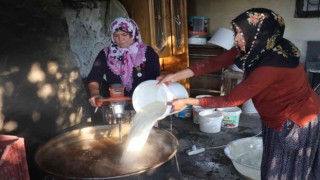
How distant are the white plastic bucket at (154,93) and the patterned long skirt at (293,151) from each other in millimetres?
679

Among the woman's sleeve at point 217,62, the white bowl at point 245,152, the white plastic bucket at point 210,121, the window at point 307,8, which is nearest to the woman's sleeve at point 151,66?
the woman's sleeve at point 217,62

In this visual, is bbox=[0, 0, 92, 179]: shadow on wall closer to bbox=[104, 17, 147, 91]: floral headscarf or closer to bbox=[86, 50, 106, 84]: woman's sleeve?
bbox=[86, 50, 106, 84]: woman's sleeve

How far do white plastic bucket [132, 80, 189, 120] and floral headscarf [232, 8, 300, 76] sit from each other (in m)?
0.55

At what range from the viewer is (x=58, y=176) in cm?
171

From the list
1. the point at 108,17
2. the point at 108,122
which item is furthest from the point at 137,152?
the point at 108,17

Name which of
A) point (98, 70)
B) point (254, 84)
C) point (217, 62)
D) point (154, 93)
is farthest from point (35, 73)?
point (254, 84)

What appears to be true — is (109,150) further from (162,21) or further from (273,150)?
(162,21)

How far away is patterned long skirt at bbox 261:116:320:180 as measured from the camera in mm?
2066

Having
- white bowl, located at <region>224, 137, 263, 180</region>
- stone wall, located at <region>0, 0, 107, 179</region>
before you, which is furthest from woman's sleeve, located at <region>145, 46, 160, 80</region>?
white bowl, located at <region>224, 137, 263, 180</region>

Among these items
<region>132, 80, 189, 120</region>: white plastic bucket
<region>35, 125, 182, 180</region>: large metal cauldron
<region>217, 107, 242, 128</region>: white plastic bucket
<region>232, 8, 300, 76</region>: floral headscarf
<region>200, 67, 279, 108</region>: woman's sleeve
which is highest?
<region>232, 8, 300, 76</region>: floral headscarf

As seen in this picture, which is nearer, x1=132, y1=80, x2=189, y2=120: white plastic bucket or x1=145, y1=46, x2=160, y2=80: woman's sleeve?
x1=132, y1=80, x2=189, y2=120: white plastic bucket

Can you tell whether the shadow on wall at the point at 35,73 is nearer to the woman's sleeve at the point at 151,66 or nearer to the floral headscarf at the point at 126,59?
the floral headscarf at the point at 126,59

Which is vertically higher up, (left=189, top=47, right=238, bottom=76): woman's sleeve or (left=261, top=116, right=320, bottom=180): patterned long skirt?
(left=189, top=47, right=238, bottom=76): woman's sleeve

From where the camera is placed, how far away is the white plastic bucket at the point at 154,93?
7.00 feet
